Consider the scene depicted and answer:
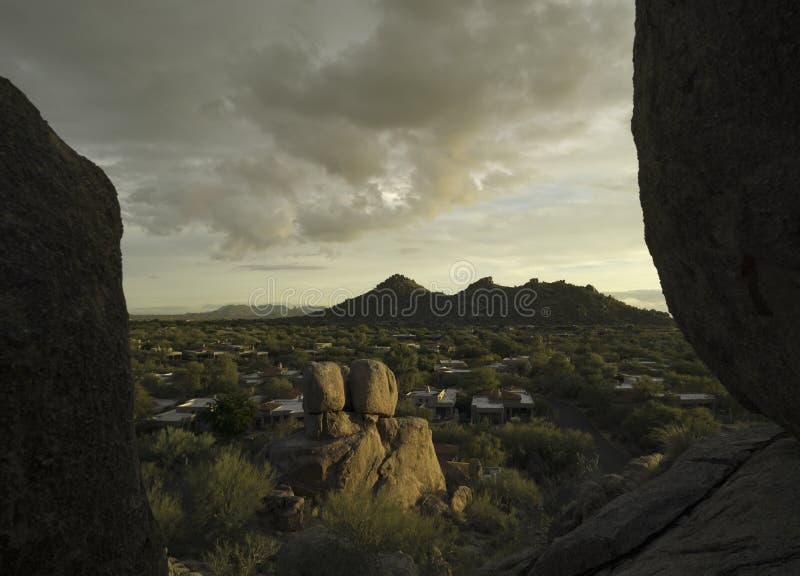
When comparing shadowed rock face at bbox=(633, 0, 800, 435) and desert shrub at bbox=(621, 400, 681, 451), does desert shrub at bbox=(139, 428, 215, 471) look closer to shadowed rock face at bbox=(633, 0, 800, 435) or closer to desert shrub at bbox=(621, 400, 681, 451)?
shadowed rock face at bbox=(633, 0, 800, 435)

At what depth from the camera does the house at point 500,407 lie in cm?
2328

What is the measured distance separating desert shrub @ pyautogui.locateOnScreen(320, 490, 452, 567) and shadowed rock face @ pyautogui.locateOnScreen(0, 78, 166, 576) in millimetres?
→ 5792

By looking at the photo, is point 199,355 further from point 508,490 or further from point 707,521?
point 707,521

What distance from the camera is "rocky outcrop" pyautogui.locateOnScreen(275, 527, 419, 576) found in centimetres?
687

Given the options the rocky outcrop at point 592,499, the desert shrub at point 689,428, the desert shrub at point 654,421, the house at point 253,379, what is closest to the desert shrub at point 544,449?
the desert shrub at point 654,421

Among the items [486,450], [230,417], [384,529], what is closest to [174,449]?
[230,417]

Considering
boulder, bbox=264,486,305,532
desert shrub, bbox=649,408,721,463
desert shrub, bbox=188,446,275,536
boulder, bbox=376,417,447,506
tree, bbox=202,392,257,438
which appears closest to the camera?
desert shrub, bbox=649,408,721,463

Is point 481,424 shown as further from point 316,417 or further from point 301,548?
point 301,548

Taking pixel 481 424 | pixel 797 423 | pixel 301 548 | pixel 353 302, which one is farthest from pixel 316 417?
pixel 353 302

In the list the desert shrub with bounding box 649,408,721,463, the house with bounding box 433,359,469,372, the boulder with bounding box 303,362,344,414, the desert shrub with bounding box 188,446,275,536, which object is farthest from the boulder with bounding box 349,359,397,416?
the house with bounding box 433,359,469,372

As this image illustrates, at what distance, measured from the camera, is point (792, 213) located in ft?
7.50

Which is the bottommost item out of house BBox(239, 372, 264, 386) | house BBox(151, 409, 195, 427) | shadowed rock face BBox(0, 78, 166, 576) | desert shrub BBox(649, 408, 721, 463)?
house BBox(151, 409, 195, 427)

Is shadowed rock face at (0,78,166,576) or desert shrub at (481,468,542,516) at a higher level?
shadowed rock face at (0,78,166,576)

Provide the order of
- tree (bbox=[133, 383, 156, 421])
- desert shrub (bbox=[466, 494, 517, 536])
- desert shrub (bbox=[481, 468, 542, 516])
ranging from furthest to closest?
tree (bbox=[133, 383, 156, 421])
desert shrub (bbox=[481, 468, 542, 516])
desert shrub (bbox=[466, 494, 517, 536])
